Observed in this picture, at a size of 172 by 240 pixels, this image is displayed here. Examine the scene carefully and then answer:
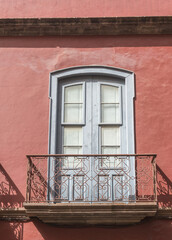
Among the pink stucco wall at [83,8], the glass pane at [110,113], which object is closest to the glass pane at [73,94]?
the glass pane at [110,113]

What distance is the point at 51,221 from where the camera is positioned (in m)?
8.61

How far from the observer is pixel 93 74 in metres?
10.0

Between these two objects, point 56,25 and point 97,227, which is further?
point 56,25

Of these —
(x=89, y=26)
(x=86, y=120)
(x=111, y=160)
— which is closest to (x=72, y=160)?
(x=111, y=160)

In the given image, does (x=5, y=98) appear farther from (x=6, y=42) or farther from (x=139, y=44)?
(x=139, y=44)

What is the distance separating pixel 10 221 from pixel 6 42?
4018 millimetres

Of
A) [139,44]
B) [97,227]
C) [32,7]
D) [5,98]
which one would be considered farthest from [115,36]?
[97,227]

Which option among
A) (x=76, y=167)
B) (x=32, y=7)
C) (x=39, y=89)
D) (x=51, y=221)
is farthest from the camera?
(x=32, y=7)

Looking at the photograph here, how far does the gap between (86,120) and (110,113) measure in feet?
1.79

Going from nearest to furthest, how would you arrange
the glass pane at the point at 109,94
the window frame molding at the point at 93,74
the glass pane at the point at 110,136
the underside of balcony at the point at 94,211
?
the underside of balcony at the point at 94,211
the window frame molding at the point at 93,74
the glass pane at the point at 110,136
the glass pane at the point at 109,94

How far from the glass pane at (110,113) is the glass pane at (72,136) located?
595 mm

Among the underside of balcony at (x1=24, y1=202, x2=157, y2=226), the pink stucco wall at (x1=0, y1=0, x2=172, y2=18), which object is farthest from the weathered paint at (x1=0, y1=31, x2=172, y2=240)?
the pink stucco wall at (x1=0, y1=0, x2=172, y2=18)

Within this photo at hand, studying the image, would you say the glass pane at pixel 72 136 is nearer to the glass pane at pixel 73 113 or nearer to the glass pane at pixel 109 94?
the glass pane at pixel 73 113

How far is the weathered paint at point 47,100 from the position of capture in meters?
8.80
